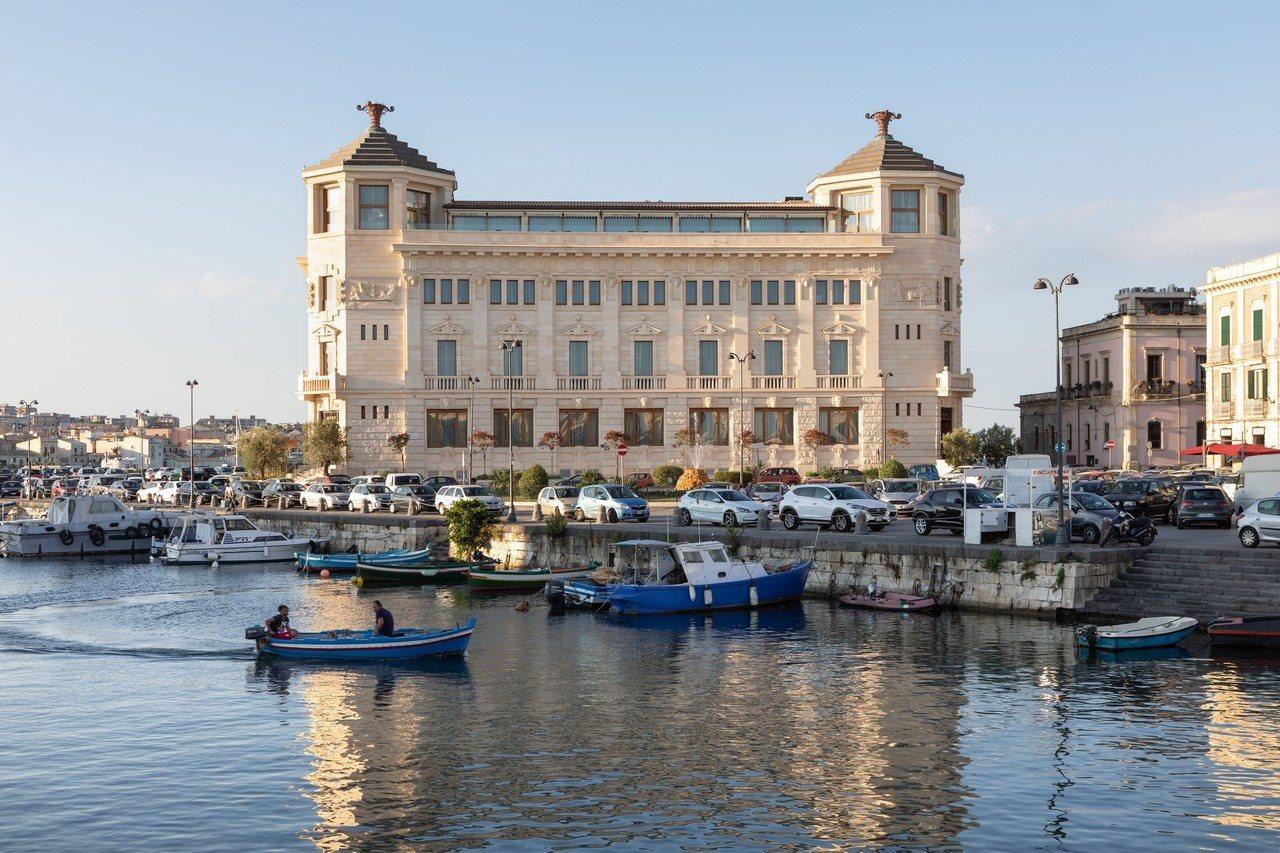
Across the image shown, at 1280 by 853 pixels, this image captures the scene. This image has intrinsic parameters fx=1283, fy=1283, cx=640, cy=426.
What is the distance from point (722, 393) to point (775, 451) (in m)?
5.40

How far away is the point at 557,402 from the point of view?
88.1 m

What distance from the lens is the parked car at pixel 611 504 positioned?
177 feet

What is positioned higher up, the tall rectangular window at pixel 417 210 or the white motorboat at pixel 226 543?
the tall rectangular window at pixel 417 210

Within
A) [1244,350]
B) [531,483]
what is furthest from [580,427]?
[1244,350]

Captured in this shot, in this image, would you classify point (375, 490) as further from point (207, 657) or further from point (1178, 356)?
point (1178, 356)

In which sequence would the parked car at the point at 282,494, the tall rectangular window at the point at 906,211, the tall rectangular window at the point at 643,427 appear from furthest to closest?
the tall rectangular window at the point at 906,211 → the tall rectangular window at the point at 643,427 → the parked car at the point at 282,494

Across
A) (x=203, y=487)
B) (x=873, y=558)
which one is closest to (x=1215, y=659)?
(x=873, y=558)

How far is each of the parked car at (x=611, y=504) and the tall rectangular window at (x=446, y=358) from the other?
109ft

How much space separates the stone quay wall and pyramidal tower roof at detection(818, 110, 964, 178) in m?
48.4

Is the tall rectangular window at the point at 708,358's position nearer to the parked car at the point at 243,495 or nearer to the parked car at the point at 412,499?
the parked car at the point at 412,499

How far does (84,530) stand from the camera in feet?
224

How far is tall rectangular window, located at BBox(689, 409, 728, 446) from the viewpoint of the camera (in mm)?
88062

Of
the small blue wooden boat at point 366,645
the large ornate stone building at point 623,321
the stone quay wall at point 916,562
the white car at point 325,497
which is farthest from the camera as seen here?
the large ornate stone building at point 623,321

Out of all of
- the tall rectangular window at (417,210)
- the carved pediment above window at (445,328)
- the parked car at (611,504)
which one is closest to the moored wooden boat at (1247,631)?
the parked car at (611,504)
